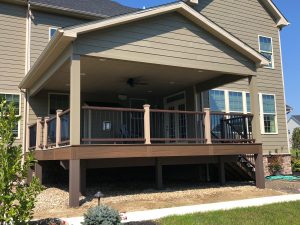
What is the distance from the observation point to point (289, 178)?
15.7m

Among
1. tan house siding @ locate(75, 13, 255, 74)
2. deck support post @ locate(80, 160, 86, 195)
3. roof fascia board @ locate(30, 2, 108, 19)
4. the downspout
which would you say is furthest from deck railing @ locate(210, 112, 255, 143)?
the downspout

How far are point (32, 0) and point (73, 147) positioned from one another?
797 centimetres

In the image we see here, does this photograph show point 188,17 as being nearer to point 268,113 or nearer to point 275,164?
point 268,113

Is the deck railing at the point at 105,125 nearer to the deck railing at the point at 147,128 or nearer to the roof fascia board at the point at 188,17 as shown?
the deck railing at the point at 147,128

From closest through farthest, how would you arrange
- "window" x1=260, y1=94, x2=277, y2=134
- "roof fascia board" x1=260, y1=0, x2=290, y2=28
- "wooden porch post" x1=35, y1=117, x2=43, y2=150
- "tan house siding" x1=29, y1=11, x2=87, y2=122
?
1. "wooden porch post" x1=35, y1=117, x2=43, y2=150
2. "tan house siding" x1=29, y1=11, x2=87, y2=122
3. "window" x1=260, y1=94, x2=277, y2=134
4. "roof fascia board" x1=260, y1=0, x2=290, y2=28

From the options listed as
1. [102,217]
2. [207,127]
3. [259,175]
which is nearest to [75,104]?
[102,217]

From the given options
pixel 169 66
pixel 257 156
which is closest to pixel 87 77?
pixel 169 66

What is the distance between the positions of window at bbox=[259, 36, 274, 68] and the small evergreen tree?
1545cm

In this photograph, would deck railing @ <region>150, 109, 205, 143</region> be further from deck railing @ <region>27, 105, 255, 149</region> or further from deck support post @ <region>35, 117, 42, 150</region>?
deck support post @ <region>35, 117, 42, 150</region>

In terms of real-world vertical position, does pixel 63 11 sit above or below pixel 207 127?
above

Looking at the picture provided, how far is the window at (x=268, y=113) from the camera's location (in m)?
18.0

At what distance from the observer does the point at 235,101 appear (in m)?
17.2

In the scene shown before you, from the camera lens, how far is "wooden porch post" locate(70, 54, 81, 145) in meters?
9.24

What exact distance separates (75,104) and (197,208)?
13.6 feet
